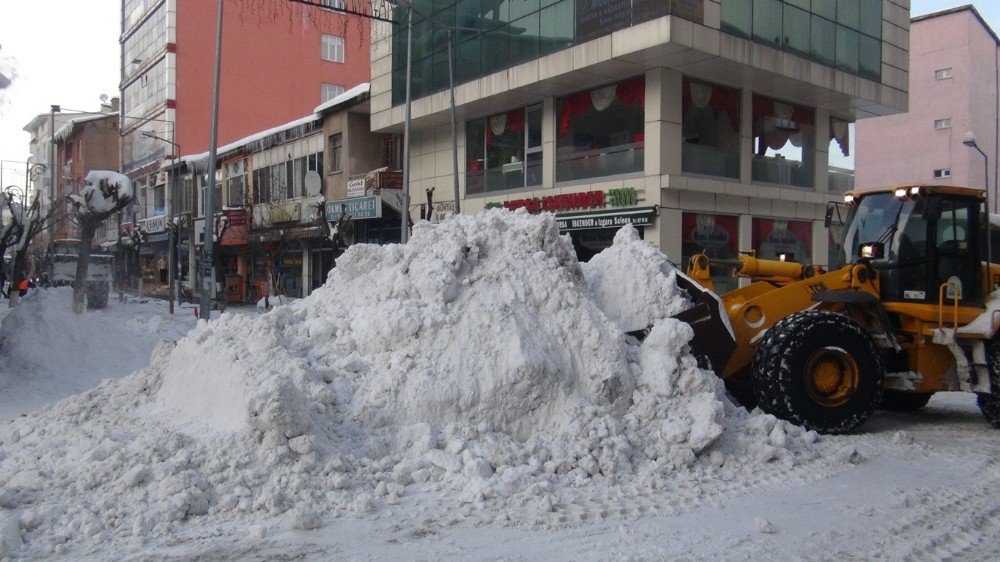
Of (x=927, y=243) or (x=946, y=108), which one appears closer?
(x=927, y=243)

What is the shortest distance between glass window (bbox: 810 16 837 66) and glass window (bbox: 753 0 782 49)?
1.67 m

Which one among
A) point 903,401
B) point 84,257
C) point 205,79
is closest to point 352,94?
point 84,257

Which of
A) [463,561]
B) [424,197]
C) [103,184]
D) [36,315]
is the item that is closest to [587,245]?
[424,197]

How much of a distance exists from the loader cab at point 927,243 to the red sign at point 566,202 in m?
12.1

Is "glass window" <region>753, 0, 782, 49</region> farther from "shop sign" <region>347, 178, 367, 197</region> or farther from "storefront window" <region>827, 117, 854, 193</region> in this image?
"shop sign" <region>347, 178, 367, 197</region>

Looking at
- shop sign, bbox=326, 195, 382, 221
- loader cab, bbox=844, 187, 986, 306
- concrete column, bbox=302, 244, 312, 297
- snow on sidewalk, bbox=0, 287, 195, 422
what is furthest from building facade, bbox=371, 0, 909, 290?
snow on sidewalk, bbox=0, 287, 195, 422

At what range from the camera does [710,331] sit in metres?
7.59

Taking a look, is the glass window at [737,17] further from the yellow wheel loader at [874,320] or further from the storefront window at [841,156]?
the yellow wheel loader at [874,320]

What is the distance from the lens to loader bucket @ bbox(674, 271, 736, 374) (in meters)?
7.54

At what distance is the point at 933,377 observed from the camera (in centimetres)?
831

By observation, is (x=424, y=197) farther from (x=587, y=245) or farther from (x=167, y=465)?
(x=167, y=465)

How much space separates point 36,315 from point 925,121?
37321mm

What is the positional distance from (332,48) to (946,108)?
32.6 m

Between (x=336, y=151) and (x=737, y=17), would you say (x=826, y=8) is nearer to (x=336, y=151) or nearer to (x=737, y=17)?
(x=737, y=17)
